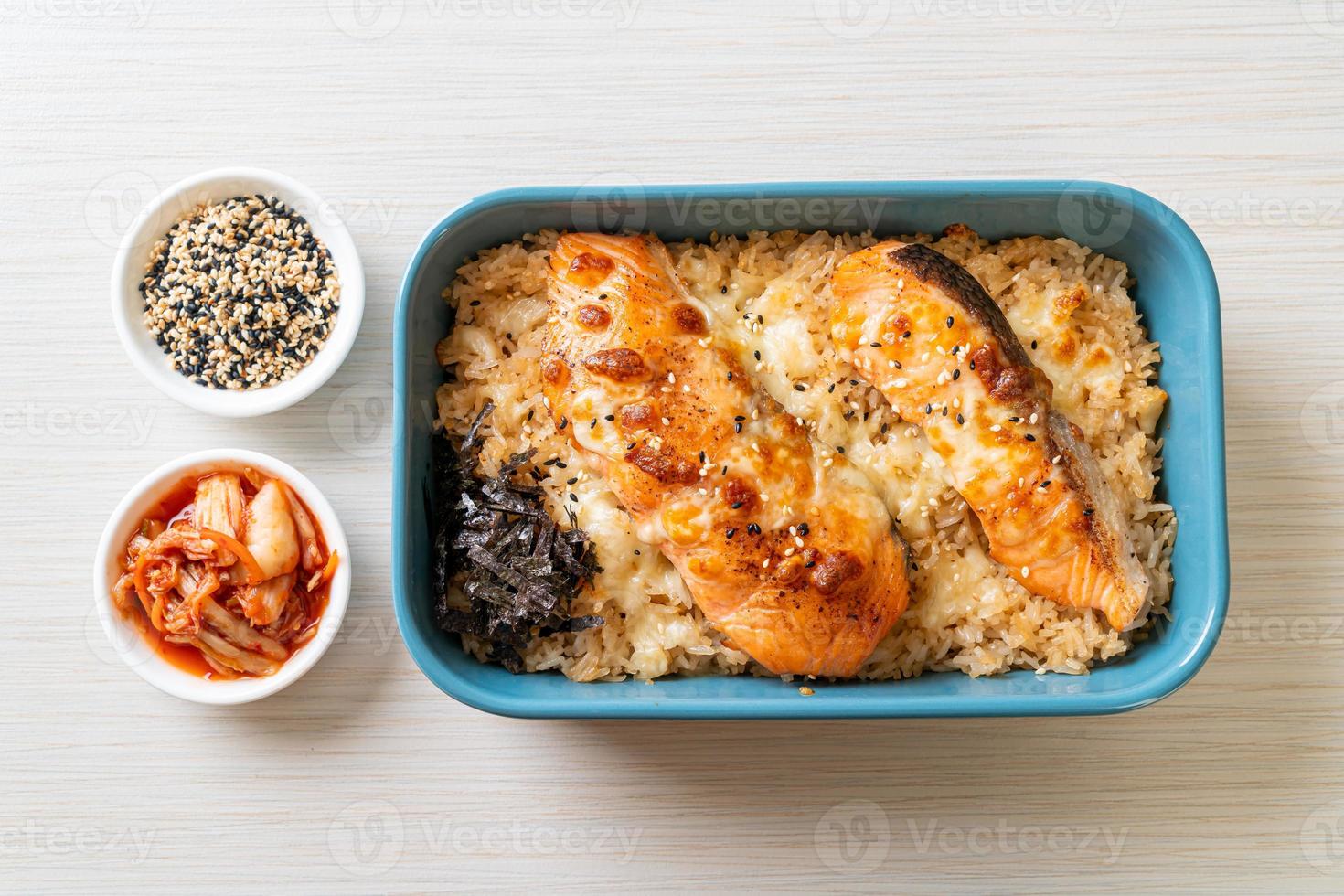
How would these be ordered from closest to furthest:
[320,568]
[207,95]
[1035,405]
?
[1035,405] → [320,568] → [207,95]

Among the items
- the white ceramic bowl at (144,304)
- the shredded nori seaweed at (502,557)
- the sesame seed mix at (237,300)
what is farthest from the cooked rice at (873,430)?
the sesame seed mix at (237,300)

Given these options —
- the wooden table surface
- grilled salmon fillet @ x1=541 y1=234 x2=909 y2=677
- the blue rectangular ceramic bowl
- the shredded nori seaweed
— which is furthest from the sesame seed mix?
grilled salmon fillet @ x1=541 y1=234 x2=909 y2=677

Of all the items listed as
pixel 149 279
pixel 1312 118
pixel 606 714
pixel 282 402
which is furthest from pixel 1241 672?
pixel 149 279

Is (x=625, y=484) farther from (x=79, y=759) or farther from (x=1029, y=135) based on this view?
(x=79, y=759)

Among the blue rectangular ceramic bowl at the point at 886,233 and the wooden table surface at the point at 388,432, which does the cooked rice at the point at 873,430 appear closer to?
the blue rectangular ceramic bowl at the point at 886,233

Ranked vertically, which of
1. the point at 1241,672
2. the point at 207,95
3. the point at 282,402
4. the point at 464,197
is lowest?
the point at 1241,672

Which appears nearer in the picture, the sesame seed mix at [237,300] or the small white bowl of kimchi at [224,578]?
the small white bowl of kimchi at [224,578]

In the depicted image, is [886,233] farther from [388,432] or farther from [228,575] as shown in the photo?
[228,575]

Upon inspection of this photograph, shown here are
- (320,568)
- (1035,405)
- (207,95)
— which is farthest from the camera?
(207,95)
